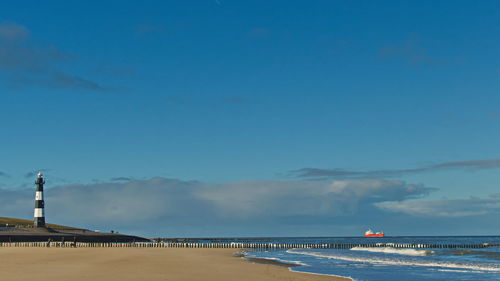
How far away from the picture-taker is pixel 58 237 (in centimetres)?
9694

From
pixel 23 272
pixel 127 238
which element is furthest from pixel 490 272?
pixel 127 238

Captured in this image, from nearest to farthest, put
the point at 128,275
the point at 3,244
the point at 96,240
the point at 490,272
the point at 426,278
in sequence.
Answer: the point at 128,275 → the point at 426,278 → the point at 490,272 → the point at 3,244 → the point at 96,240

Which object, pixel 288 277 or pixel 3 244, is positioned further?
pixel 3 244

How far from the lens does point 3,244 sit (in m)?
84.1

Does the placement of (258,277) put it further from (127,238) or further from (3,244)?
(127,238)

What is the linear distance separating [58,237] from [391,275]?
7649 centimetres

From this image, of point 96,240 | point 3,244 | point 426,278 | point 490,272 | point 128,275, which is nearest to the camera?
point 128,275

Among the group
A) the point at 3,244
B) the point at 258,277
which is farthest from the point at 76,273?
the point at 3,244

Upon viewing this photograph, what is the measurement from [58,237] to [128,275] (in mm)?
73483

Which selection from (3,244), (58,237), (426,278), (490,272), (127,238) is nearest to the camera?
(426,278)

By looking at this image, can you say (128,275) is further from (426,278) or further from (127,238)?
(127,238)

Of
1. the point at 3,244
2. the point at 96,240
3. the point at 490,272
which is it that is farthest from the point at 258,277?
the point at 96,240

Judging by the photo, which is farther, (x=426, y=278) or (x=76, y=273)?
(x=426, y=278)

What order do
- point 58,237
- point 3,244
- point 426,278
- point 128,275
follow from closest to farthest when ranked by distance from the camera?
1. point 128,275
2. point 426,278
3. point 3,244
4. point 58,237
